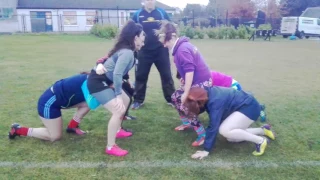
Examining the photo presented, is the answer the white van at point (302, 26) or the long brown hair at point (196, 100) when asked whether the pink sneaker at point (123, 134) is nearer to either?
the long brown hair at point (196, 100)

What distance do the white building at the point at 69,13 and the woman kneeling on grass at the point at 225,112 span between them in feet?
118

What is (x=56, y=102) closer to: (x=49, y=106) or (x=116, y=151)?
(x=49, y=106)

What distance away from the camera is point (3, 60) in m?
12.0

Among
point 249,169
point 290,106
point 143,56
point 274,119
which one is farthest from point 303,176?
point 143,56

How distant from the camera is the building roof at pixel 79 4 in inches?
1609

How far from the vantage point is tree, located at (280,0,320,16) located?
44.2 metres

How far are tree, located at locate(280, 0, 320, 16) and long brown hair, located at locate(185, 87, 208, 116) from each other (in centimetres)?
4440

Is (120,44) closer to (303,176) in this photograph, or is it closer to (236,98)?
(236,98)

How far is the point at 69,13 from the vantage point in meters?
42.8

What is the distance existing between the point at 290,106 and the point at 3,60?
1009 centimetres

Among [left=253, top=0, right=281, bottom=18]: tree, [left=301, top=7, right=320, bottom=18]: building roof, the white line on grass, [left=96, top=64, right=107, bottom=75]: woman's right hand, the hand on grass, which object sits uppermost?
[left=253, top=0, right=281, bottom=18]: tree

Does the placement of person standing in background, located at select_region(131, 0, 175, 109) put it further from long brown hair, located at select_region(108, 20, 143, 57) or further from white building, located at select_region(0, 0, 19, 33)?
white building, located at select_region(0, 0, 19, 33)

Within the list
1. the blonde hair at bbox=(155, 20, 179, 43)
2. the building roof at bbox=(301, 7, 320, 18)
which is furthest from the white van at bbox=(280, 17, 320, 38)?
the blonde hair at bbox=(155, 20, 179, 43)

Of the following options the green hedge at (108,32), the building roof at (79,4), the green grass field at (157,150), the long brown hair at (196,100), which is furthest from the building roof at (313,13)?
the long brown hair at (196,100)
